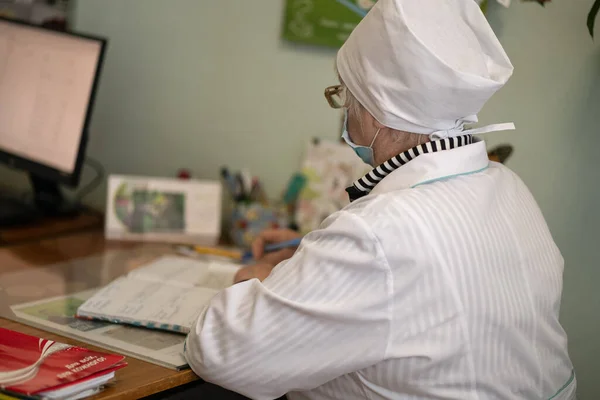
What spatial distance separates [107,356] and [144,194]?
35.3 inches

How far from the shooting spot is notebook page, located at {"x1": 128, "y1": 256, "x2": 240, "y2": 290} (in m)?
1.50

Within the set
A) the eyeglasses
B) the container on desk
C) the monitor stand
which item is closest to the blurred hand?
the container on desk

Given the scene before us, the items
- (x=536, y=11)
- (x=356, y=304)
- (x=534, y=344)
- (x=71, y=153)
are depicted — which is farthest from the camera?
(x=71, y=153)

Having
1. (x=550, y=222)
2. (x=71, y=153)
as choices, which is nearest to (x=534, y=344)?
(x=550, y=222)

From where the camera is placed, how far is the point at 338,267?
103cm

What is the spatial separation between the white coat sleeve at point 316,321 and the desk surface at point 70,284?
0.09m

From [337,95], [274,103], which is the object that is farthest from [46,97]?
[337,95]

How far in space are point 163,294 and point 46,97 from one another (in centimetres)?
77

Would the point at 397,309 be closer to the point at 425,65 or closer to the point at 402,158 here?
the point at 402,158

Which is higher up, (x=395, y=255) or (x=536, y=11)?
(x=536, y=11)

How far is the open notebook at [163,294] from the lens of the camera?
1271 mm

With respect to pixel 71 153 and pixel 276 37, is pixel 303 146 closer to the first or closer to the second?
pixel 276 37

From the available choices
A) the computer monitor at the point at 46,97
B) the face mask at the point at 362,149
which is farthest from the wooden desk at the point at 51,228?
the face mask at the point at 362,149

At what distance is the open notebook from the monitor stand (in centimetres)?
47
